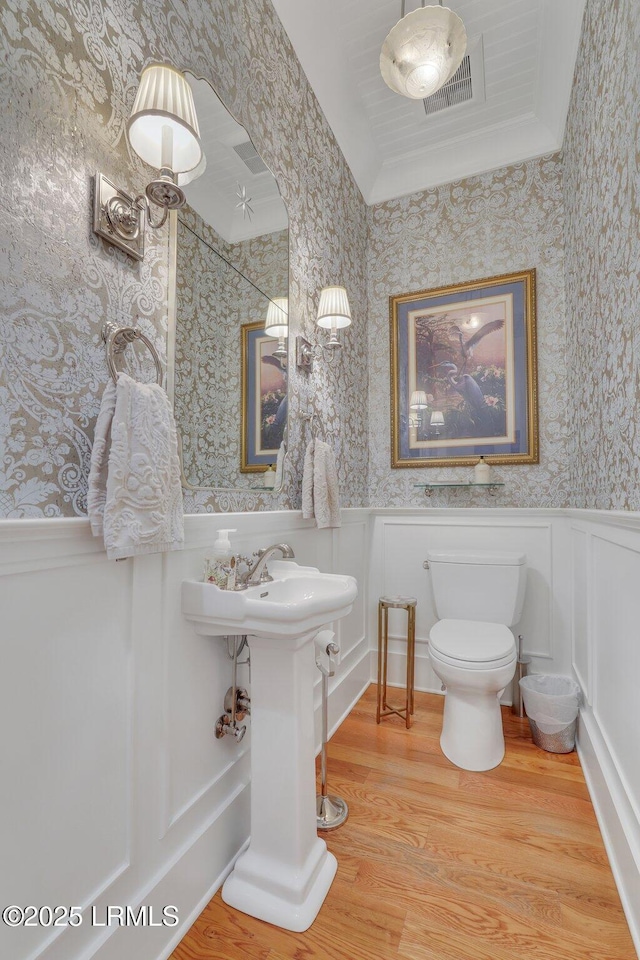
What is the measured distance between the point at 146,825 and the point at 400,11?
3.08m

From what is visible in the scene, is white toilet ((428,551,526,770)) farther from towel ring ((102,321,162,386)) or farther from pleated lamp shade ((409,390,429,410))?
towel ring ((102,321,162,386))

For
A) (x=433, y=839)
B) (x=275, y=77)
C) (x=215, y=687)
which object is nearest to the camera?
(x=215, y=687)

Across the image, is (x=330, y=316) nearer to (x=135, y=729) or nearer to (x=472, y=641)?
(x=472, y=641)

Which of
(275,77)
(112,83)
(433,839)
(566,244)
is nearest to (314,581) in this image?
(433,839)

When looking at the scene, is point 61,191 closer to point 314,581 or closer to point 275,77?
point 314,581

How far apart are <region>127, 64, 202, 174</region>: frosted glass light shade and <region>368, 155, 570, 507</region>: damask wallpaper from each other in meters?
1.77

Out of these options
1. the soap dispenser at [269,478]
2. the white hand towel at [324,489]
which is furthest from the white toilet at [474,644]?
the soap dispenser at [269,478]

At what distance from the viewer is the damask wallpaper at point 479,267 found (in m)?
2.23

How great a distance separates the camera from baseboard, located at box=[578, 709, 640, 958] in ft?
3.52

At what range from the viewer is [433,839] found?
1380 mm

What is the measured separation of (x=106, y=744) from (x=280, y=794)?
518 millimetres

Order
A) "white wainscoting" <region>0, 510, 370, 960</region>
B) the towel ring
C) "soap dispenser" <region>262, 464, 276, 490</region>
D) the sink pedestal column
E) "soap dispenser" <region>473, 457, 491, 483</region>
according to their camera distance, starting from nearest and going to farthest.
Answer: "white wainscoting" <region>0, 510, 370, 960</region> → the towel ring → the sink pedestal column → "soap dispenser" <region>262, 464, 276, 490</region> → "soap dispenser" <region>473, 457, 491, 483</region>

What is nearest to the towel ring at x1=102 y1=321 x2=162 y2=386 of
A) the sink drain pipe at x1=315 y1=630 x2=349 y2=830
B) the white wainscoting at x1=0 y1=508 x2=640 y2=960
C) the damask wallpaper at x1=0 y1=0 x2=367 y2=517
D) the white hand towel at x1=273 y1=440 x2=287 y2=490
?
the damask wallpaper at x1=0 y1=0 x2=367 y2=517

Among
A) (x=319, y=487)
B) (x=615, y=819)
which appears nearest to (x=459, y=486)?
(x=319, y=487)
